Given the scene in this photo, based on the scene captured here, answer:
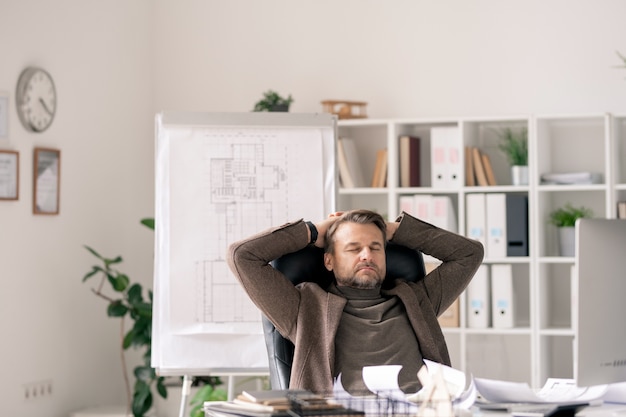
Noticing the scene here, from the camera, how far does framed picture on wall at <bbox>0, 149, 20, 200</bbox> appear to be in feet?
14.5

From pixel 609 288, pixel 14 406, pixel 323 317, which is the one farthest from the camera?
pixel 14 406

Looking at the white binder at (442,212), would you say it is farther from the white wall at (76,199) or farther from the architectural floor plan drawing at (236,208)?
the white wall at (76,199)

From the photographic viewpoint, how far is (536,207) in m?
4.71

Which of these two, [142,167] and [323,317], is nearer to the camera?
[323,317]

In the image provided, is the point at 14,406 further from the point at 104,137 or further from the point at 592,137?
the point at 592,137

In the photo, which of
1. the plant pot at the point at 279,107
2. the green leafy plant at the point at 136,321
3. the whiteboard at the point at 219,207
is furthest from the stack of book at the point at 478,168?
the green leafy plant at the point at 136,321

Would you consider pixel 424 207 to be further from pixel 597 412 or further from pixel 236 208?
pixel 597 412

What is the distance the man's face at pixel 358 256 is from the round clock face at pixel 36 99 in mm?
2137

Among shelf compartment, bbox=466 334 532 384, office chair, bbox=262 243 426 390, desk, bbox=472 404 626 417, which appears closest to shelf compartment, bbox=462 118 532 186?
shelf compartment, bbox=466 334 532 384

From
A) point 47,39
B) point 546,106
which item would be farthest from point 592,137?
point 47,39

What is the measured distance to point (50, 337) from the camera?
4.78 meters

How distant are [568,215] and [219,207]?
76.2 inches

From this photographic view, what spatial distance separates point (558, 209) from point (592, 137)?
398 millimetres

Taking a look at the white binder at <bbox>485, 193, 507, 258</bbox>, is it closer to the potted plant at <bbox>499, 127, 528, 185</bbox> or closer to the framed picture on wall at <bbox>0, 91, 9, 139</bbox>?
the potted plant at <bbox>499, 127, 528, 185</bbox>
